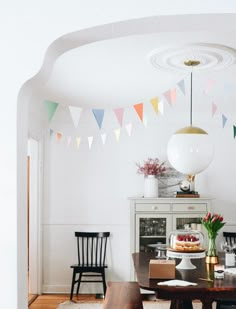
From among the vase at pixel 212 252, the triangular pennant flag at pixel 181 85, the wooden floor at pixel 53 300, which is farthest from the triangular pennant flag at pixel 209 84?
the wooden floor at pixel 53 300

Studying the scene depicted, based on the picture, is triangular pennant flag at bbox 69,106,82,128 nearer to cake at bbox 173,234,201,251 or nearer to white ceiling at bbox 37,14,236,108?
white ceiling at bbox 37,14,236,108

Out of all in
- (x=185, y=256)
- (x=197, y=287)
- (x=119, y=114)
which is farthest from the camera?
(x=119, y=114)

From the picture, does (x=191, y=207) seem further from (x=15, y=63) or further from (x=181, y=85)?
(x=15, y=63)

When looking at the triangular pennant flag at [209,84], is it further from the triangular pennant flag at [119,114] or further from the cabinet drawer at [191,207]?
the cabinet drawer at [191,207]

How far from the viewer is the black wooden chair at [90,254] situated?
5.50m

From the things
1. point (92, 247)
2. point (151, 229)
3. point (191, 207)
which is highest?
point (191, 207)

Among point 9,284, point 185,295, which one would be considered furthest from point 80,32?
point 185,295

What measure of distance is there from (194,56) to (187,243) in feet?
4.80

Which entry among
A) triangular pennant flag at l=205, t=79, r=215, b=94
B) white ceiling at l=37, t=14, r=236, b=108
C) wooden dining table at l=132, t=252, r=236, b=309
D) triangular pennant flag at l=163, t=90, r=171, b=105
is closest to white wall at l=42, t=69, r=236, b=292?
white ceiling at l=37, t=14, r=236, b=108

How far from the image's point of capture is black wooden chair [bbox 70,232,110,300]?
5496 millimetres

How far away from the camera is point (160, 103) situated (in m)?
5.06

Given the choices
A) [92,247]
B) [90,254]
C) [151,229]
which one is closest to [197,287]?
[151,229]

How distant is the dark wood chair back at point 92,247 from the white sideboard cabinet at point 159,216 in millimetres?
497

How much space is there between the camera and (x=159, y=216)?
5.46m
